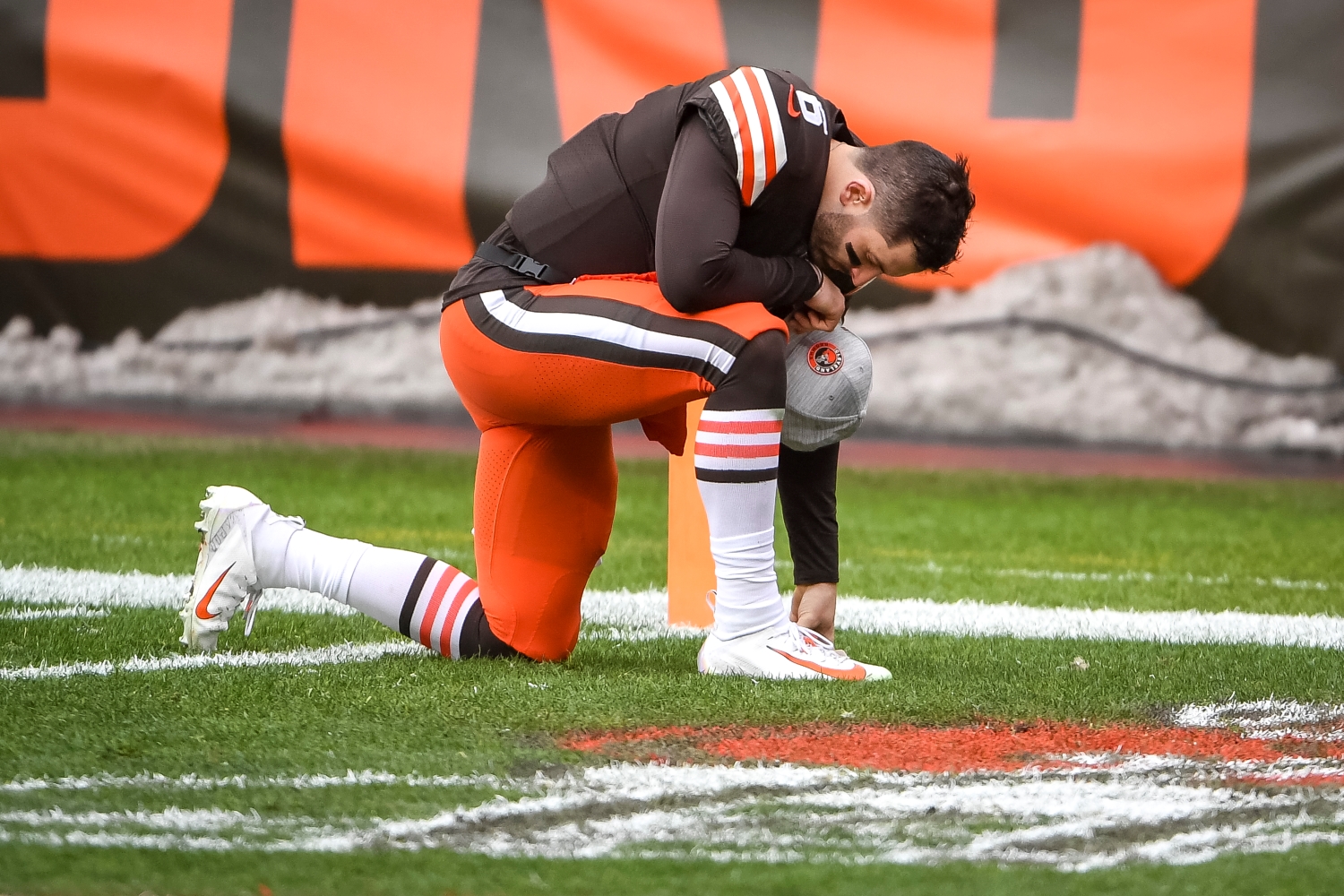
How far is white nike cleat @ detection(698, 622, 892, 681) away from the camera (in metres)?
2.21

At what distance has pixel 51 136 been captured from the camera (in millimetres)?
5465

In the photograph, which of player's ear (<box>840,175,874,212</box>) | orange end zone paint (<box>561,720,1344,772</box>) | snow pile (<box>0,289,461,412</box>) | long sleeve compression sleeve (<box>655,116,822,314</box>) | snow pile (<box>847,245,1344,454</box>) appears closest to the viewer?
orange end zone paint (<box>561,720,1344,772</box>)

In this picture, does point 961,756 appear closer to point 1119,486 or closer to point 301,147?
point 1119,486

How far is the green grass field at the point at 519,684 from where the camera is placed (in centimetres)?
135

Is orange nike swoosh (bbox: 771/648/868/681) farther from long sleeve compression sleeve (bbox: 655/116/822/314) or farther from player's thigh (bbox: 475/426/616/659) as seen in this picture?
long sleeve compression sleeve (bbox: 655/116/822/314)

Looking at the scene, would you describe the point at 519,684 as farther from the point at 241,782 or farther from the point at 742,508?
the point at 241,782

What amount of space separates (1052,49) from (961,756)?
4036 mm

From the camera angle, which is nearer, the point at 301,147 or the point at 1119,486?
the point at 1119,486

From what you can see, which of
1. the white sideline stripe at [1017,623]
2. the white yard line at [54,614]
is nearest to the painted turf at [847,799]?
the white sideline stripe at [1017,623]

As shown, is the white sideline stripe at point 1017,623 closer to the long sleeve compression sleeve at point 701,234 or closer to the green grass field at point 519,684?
the green grass field at point 519,684

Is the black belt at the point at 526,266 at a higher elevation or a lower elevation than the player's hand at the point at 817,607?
higher

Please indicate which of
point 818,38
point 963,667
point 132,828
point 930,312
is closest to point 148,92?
point 818,38

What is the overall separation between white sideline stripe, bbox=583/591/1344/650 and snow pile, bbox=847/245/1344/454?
208cm

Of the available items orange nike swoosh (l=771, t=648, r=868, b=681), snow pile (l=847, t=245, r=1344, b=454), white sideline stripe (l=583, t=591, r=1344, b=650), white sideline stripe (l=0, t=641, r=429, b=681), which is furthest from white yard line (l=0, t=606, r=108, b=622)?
snow pile (l=847, t=245, r=1344, b=454)
